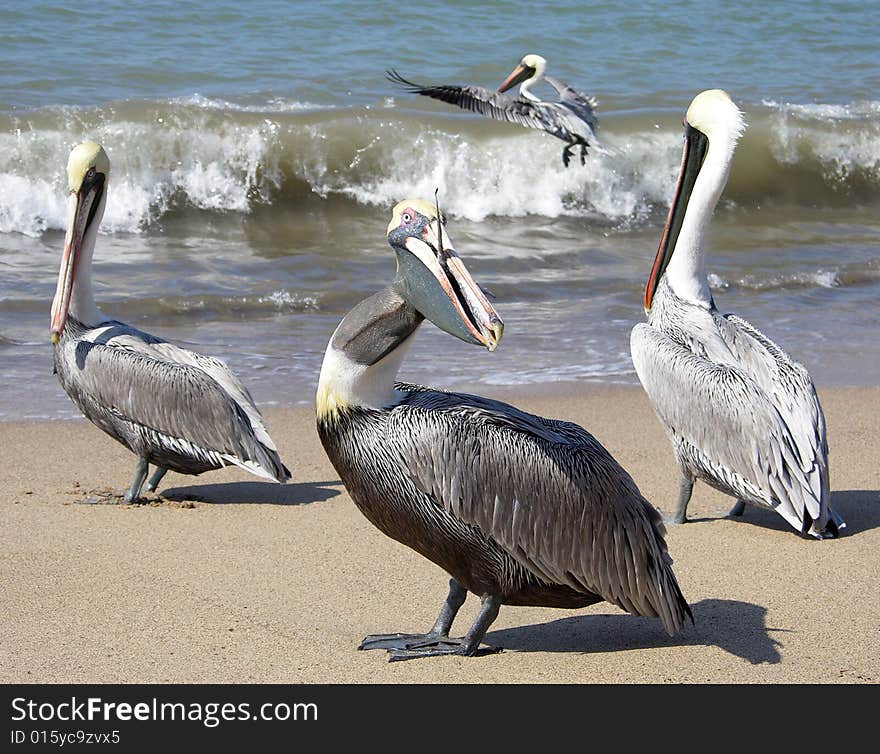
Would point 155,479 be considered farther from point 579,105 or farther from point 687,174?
point 579,105

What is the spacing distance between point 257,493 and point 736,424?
7.89 feet

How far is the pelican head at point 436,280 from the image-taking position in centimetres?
367

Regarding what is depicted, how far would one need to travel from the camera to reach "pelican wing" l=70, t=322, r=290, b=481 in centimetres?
645

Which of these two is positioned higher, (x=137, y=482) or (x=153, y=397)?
(x=153, y=397)

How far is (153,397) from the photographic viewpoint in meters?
6.55

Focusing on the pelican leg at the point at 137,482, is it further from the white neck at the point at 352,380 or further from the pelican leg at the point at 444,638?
the white neck at the point at 352,380

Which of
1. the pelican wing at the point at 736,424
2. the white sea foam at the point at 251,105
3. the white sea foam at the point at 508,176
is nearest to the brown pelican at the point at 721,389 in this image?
the pelican wing at the point at 736,424

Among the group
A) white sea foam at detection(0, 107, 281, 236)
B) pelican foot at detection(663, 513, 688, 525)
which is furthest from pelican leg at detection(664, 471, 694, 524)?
white sea foam at detection(0, 107, 281, 236)

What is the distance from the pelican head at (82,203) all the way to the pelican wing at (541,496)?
128 inches

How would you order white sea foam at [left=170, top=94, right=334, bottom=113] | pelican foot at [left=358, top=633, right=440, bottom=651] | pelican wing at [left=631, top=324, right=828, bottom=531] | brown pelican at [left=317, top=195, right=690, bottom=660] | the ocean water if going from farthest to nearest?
1. white sea foam at [left=170, top=94, right=334, bottom=113]
2. the ocean water
3. pelican wing at [left=631, top=324, right=828, bottom=531]
4. pelican foot at [left=358, top=633, right=440, bottom=651]
5. brown pelican at [left=317, top=195, right=690, bottom=660]

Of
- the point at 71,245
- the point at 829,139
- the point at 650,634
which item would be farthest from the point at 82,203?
the point at 829,139

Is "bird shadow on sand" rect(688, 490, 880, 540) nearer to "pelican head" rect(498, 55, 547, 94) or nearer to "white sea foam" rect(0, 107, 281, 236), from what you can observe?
"pelican head" rect(498, 55, 547, 94)

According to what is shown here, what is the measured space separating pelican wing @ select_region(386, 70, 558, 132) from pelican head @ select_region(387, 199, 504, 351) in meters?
6.97

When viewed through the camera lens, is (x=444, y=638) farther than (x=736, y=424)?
No
